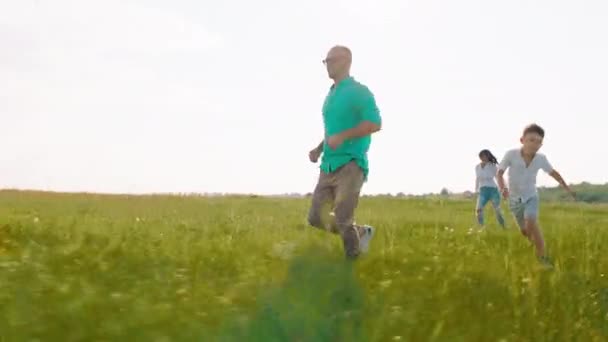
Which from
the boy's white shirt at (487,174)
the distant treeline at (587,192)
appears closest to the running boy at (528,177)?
the boy's white shirt at (487,174)

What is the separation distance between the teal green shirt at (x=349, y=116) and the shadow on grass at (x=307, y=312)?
1.46 metres

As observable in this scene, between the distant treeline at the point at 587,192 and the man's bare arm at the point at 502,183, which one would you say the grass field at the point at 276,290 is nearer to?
the man's bare arm at the point at 502,183

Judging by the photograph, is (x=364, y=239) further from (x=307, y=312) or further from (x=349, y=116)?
(x=307, y=312)

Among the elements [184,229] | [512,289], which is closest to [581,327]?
[512,289]

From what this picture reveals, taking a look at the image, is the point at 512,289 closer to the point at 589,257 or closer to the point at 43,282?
the point at 589,257

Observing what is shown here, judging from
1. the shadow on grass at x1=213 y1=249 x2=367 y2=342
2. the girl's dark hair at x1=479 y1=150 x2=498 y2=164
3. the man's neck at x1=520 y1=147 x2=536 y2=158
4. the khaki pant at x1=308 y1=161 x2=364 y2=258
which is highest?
the girl's dark hair at x1=479 y1=150 x2=498 y2=164

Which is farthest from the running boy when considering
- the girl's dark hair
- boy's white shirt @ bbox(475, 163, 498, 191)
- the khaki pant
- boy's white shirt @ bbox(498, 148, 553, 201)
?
the girl's dark hair

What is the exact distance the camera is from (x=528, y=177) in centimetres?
1092

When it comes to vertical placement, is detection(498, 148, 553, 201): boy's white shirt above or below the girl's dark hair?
below

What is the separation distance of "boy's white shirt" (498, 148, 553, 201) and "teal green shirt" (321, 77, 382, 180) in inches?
109

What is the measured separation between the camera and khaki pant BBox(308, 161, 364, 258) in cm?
885

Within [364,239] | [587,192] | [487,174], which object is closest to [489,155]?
[487,174]

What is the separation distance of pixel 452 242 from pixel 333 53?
4951 mm

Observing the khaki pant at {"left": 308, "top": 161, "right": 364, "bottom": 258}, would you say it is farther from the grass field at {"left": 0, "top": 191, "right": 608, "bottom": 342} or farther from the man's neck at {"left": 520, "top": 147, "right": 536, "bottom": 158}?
the man's neck at {"left": 520, "top": 147, "right": 536, "bottom": 158}
